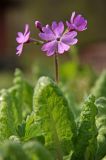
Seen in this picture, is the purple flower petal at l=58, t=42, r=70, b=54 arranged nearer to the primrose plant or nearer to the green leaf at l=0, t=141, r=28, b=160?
the primrose plant

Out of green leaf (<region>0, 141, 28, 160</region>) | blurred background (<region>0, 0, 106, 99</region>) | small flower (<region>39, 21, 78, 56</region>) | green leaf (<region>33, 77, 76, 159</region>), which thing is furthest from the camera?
blurred background (<region>0, 0, 106, 99</region>)

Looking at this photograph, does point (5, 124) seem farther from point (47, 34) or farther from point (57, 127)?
point (47, 34)

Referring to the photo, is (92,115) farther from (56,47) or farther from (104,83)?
(104,83)

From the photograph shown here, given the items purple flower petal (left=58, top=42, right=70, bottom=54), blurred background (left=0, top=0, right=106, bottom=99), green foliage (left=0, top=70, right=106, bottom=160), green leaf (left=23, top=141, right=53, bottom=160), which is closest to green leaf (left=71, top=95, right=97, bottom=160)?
green foliage (left=0, top=70, right=106, bottom=160)

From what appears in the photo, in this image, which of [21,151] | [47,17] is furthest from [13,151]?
[47,17]

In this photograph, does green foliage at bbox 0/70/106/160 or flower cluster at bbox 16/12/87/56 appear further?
flower cluster at bbox 16/12/87/56

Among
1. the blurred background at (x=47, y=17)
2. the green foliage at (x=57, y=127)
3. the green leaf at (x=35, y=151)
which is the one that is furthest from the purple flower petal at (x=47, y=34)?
the blurred background at (x=47, y=17)

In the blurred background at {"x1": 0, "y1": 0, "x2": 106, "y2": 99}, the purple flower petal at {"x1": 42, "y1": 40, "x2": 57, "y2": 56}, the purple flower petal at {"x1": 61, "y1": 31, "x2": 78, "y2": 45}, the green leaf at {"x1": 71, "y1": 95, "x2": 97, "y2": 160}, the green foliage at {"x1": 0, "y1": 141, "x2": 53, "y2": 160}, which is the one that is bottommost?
the green foliage at {"x1": 0, "y1": 141, "x2": 53, "y2": 160}
